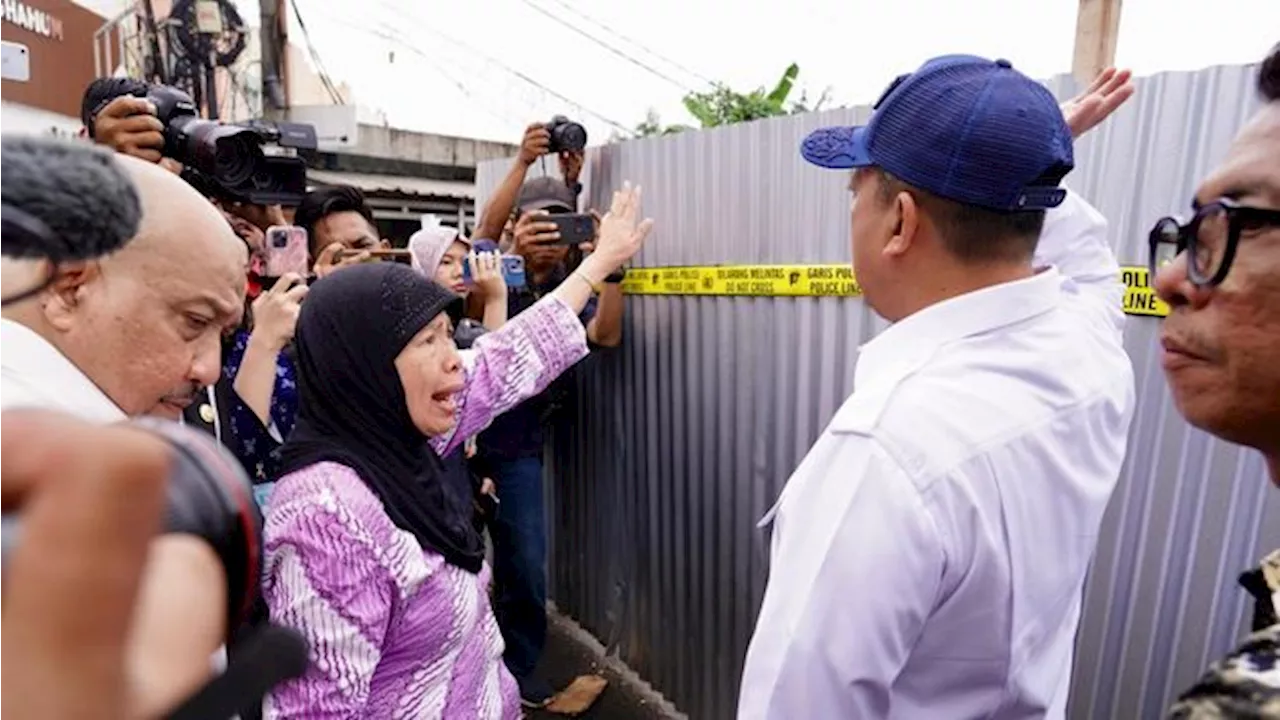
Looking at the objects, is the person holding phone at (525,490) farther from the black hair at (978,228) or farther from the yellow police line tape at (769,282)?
the black hair at (978,228)

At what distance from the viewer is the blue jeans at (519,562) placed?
3.73m

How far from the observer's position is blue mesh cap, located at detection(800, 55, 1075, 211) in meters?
1.32

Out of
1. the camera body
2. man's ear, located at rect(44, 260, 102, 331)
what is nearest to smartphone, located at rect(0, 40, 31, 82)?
man's ear, located at rect(44, 260, 102, 331)

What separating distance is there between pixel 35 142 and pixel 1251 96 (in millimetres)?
2196

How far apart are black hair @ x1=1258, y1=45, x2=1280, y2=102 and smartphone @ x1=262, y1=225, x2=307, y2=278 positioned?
2.40 m

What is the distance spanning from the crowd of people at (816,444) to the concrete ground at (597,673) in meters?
1.63

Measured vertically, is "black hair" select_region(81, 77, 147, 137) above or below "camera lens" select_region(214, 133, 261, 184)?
A: above

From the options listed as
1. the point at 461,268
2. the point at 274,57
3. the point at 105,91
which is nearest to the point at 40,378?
the point at 105,91

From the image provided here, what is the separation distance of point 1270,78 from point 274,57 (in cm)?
1115

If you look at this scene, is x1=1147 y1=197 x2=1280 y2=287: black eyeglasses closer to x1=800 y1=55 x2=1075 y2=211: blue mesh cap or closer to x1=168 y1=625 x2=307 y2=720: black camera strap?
x1=800 y1=55 x2=1075 y2=211: blue mesh cap

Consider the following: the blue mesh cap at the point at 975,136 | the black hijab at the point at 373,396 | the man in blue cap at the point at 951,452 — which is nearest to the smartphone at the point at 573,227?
the black hijab at the point at 373,396

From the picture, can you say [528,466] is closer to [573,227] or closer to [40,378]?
[573,227]

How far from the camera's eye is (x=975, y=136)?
1.31m

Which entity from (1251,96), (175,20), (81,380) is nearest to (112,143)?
(81,380)
